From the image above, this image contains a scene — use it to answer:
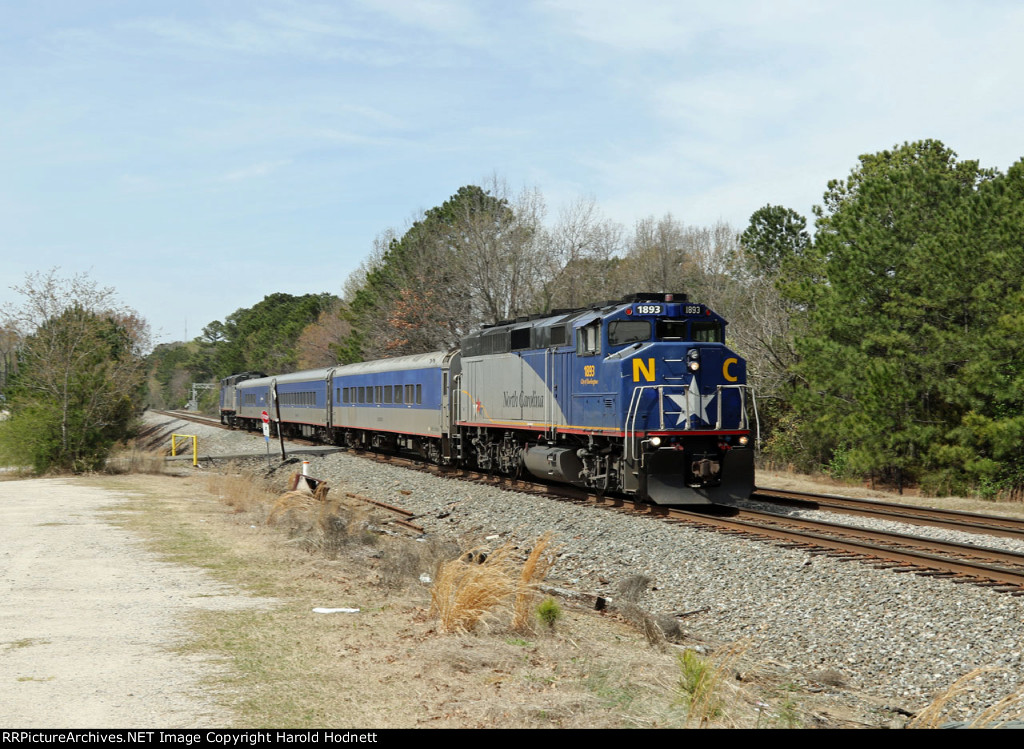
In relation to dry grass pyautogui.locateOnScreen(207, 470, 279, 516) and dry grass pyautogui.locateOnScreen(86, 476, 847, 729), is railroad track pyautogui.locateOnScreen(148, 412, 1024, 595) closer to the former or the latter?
dry grass pyautogui.locateOnScreen(207, 470, 279, 516)

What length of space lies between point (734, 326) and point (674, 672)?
2919cm

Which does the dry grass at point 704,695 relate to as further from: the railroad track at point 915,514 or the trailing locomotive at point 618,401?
the trailing locomotive at point 618,401

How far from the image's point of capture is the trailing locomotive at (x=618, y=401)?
16531 millimetres

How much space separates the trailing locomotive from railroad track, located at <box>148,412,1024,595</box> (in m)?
0.53

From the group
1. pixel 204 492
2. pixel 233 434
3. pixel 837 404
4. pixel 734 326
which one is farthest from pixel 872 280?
pixel 233 434

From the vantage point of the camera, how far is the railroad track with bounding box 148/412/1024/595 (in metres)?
11.0

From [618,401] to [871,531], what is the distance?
4.89 meters

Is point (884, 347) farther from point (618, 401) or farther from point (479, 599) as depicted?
point (479, 599)

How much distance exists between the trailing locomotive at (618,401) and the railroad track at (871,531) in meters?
0.53

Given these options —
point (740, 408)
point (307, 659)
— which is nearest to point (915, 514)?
point (740, 408)

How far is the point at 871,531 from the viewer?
A: 45.3 feet

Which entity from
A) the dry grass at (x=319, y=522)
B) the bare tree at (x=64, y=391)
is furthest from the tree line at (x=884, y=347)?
the dry grass at (x=319, y=522)

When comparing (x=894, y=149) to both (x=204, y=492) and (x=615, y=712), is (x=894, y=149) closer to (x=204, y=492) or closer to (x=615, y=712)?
(x=204, y=492)

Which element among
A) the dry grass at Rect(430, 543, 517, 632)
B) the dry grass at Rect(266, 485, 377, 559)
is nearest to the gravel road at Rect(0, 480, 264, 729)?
the dry grass at Rect(430, 543, 517, 632)
